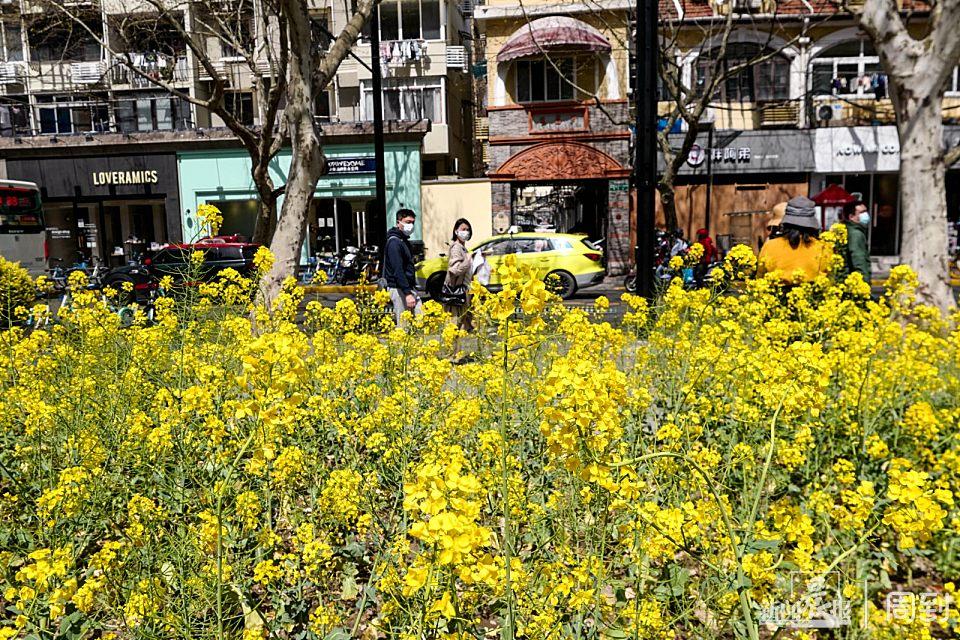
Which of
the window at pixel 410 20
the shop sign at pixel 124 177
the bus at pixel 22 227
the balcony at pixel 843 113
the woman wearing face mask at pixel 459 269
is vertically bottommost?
the woman wearing face mask at pixel 459 269

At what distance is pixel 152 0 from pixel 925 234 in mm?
10598

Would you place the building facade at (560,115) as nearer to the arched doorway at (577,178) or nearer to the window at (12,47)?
the arched doorway at (577,178)

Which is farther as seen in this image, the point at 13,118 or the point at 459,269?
the point at 13,118

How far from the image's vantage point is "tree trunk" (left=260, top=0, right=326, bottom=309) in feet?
27.8

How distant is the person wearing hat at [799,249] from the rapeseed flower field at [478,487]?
3.75ft

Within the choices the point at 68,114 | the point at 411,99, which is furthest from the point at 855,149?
the point at 68,114

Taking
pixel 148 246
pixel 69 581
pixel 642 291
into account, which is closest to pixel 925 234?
pixel 642 291

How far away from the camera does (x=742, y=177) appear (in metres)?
22.3

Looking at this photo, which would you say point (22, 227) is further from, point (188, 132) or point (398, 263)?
point (398, 263)

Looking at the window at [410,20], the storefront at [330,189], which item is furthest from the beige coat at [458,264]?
the window at [410,20]

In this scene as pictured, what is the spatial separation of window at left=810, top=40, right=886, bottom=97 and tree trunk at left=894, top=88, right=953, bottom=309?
1594cm

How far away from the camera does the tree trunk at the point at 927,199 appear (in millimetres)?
7633

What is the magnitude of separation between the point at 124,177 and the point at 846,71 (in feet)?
77.2

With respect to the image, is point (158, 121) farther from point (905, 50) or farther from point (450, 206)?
point (905, 50)
